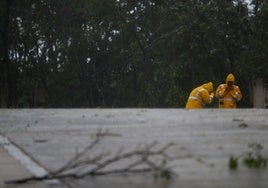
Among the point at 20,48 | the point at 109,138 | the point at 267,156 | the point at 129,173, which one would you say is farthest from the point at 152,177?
the point at 20,48

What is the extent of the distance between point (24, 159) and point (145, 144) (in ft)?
4.35

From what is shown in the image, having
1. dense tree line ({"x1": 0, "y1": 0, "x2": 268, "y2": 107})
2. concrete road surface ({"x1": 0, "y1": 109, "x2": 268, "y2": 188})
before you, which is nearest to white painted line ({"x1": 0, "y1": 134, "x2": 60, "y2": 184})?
concrete road surface ({"x1": 0, "y1": 109, "x2": 268, "y2": 188})

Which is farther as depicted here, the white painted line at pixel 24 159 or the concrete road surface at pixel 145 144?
the white painted line at pixel 24 159

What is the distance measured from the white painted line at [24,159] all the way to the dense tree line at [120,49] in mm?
24139

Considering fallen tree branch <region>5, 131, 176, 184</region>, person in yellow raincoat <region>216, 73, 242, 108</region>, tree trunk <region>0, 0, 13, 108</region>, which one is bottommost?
fallen tree branch <region>5, 131, 176, 184</region>

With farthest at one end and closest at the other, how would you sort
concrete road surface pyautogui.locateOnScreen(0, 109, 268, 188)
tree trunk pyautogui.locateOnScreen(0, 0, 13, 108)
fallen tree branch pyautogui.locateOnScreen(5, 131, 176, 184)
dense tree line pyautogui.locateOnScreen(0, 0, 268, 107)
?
tree trunk pyautogui.locateOnScreen(0, 0, 13, 108) → dense tree line pyautogui.locateOnScreen(0, 0, 268, 107) → fallen tree branch pyautogui.locateOnScreen(5, 131, 176, 184) → concrete road surface pyautogui.locateOnScreen(0, 109, 268, 188)

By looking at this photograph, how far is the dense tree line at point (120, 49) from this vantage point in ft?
106

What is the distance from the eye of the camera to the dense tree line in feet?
106

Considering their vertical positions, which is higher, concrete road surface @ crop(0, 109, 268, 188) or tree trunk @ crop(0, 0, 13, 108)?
tree trunk @ crop(0, 0, 13, 108)

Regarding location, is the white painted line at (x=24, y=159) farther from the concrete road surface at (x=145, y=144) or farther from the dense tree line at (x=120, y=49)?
the dense tree line at (x=120, y=49)

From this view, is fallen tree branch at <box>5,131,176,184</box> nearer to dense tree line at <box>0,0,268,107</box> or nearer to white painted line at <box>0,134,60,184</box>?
white painted line at <box>0,134,60,184</box>

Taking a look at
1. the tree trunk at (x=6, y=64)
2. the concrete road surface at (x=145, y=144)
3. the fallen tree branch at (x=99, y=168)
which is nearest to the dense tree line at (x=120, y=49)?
the tree trunk at (x=6, y=64)

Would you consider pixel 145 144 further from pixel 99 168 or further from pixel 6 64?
pixel 6 64

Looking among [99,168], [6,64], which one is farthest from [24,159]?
[6,64]
